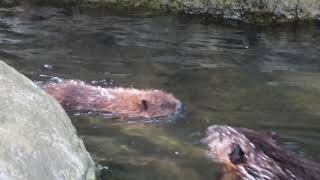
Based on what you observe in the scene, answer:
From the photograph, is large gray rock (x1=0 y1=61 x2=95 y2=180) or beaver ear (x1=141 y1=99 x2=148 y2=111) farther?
beaver ear (x1=141 y1=99 x2=148 y2=111)

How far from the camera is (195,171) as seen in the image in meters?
4.96

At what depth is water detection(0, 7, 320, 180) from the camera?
215 inches

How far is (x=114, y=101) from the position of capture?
6.71 m

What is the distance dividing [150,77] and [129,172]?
3.11m

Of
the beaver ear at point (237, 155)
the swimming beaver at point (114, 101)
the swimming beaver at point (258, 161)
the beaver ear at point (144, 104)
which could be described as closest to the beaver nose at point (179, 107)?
the swimming beaver at point (114, 101)

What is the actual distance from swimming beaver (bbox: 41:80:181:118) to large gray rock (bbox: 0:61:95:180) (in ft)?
6.28

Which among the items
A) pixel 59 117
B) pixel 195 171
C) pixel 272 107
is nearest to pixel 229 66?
pixel 272 107

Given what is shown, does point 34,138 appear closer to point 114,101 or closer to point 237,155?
point 237,155

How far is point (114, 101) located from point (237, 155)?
2725 mm

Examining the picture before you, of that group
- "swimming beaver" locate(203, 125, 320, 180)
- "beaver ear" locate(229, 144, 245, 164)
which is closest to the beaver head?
"swimming beaver" locate(203, 125, 320, 180)

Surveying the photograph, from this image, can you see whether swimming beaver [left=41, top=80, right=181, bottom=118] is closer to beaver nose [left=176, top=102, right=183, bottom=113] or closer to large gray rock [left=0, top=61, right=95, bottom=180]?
beaver nose [left=176, top=102, right=183, bottom=113]

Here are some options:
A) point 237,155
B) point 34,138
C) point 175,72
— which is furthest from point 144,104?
point 34,138

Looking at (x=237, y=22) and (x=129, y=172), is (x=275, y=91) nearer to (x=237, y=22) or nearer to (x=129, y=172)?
(x=129, y=172)

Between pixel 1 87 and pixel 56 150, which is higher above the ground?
pixel 1 87
